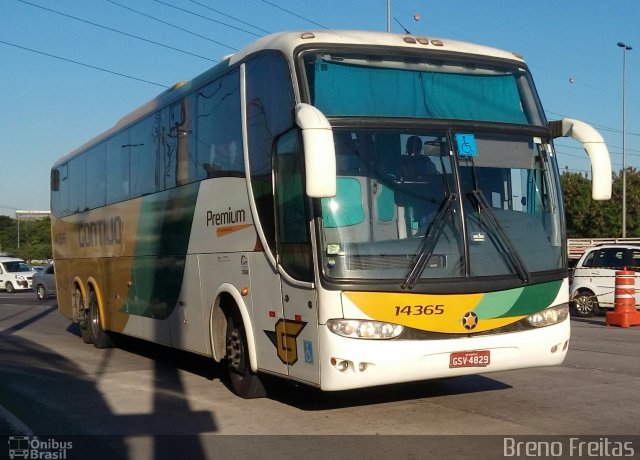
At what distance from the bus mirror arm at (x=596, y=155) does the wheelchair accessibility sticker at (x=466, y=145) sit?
45.9 inches

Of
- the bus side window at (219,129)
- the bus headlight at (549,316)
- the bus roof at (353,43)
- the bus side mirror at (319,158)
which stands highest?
the bus roof at (353,43)

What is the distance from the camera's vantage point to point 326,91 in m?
8.12

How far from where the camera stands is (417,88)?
8.50 m

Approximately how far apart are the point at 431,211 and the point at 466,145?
2.72 feet

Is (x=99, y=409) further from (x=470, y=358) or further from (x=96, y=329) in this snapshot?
(x=96, y=329)

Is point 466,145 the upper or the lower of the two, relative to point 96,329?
upper

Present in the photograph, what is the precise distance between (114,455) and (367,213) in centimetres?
308

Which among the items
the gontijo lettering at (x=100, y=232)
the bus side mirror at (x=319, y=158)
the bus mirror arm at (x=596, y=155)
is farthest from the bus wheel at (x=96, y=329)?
the bus mirror arm at (x=596, y=155)

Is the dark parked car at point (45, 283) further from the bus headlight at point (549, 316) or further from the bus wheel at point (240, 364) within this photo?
the bus headlight at point (549, 316)

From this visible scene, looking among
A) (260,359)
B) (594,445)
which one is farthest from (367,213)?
(594,445)

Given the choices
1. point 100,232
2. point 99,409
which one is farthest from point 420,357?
point 100,232

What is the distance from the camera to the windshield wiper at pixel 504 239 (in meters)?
8.16

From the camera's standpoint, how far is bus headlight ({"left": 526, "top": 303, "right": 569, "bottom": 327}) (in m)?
8.40

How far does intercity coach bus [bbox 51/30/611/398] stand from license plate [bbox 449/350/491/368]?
17 millimetres
